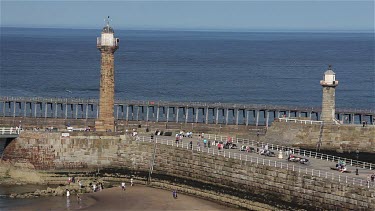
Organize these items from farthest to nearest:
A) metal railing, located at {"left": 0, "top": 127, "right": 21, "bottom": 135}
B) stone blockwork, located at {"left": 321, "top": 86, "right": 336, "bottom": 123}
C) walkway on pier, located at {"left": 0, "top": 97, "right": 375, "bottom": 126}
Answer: walkway on pier, located at {"left": 0, "top": 97, "right": 375, "bottom": 126}
stone blockwork, located at {"left": 321, "top": 86, "right": 336, "bottom": 123}
metal railing, located at {"left": 0, "top": 127, "right": 21, "bottom": 135}

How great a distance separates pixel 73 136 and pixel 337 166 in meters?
22.4

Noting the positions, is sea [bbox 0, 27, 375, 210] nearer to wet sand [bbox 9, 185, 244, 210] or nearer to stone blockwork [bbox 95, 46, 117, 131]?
stone blockwork [bbox 95, 46, 117, 131]

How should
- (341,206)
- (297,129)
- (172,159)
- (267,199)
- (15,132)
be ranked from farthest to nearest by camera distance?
(297,129) → (15,132) → (172,159) → (267,199) → (341,206)

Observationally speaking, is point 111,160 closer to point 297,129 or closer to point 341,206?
point 297,129

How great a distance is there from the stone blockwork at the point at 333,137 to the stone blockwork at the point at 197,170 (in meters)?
15.0

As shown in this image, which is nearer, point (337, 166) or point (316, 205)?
point (316, 205)

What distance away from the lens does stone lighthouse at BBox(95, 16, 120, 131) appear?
78375 mm

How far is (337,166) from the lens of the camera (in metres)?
62.5

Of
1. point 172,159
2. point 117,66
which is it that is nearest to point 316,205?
point 172,159

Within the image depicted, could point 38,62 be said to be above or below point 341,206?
above

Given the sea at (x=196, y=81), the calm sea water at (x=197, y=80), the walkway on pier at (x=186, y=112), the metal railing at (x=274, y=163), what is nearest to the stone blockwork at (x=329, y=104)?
the walkway on pier at (x=186, y=112)

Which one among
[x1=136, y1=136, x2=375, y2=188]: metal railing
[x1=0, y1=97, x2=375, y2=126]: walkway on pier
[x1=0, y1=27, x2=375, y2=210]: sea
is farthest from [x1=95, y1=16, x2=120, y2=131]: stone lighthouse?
[x1=0, y1=27, x2=375, y2=210]: sea

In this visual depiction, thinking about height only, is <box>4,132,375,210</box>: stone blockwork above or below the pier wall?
below

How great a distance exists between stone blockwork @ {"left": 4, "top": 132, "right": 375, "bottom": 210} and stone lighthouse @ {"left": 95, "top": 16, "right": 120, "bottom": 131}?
3.73 m
